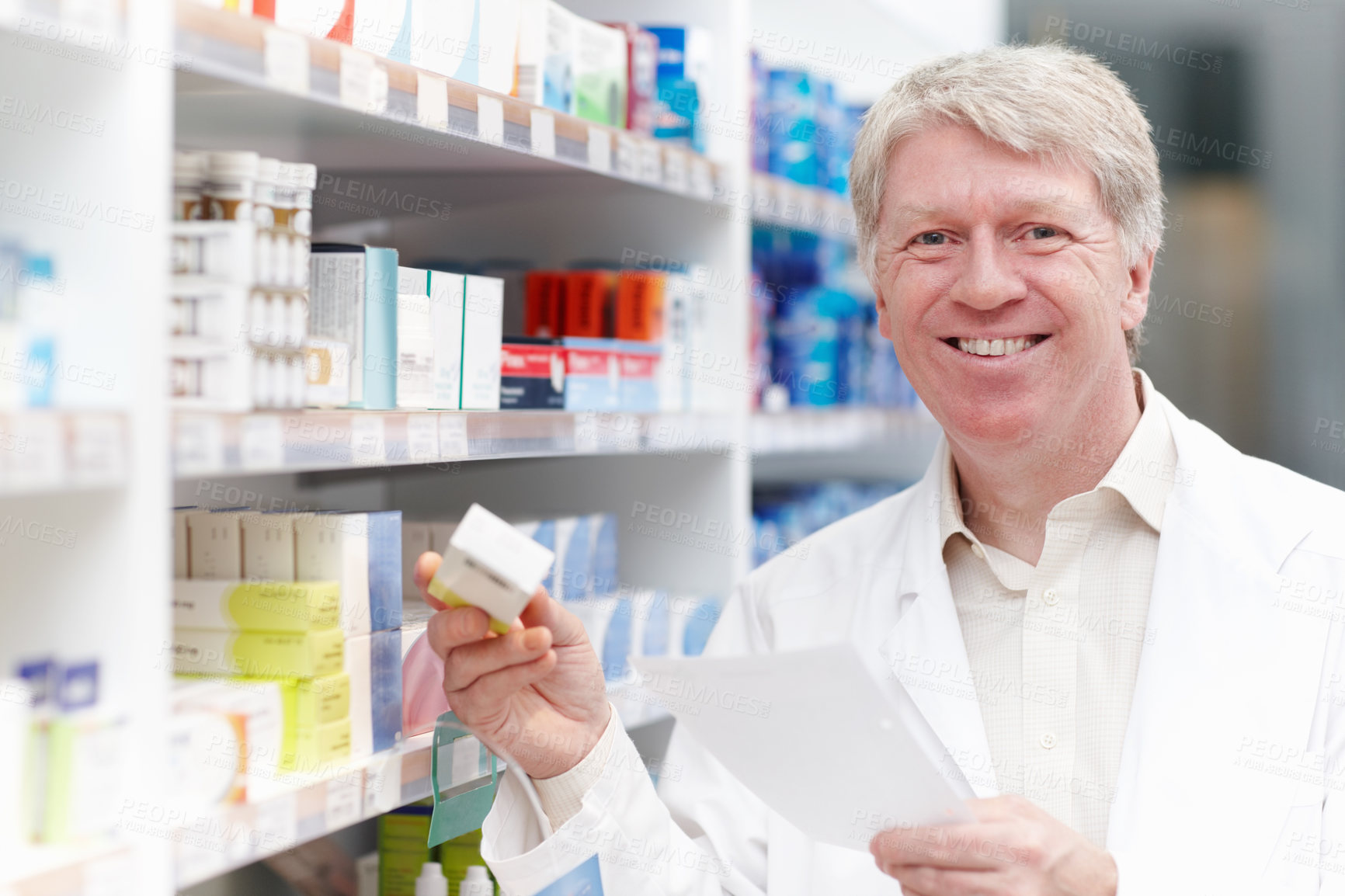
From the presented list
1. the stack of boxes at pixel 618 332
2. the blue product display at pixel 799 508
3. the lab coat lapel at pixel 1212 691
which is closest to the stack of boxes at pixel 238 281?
the stack of boxes at pixel 618 332

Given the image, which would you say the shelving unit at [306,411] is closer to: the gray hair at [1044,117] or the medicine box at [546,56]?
the medicine box at [546,56]

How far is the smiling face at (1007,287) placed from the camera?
5.13ft

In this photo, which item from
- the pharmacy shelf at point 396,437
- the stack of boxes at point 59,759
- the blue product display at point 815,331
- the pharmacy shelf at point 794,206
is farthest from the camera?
the blue product display at point 815,331

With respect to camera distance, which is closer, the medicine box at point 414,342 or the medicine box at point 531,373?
the medicine box at point 414,342

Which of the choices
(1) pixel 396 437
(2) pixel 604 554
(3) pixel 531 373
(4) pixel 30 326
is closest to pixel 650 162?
(3) pixel 531 373

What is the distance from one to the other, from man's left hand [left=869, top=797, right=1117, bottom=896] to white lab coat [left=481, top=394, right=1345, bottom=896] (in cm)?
6

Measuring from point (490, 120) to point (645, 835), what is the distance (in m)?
0.92

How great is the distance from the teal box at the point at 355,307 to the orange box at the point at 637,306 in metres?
0.67

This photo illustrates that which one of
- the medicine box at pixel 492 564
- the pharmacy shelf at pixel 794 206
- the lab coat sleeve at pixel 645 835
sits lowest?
the lab coat sleeve at pixel 645 835

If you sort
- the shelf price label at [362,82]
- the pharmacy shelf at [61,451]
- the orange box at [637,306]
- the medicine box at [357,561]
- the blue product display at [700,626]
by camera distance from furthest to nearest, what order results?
the blue product display at [700,626] < the orange box at [637,306] < the medicine box at [357,561] < the shelf price label at [362,82] < the pharmacy shelf at [61,451]

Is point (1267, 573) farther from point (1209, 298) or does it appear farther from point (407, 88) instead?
point (1209, 298)

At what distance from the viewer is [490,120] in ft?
5.34

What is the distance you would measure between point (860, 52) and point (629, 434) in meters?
2.43

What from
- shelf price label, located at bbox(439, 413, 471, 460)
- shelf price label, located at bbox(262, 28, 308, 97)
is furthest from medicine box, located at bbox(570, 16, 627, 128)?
shelf price label, located at bbox(262, 28, 308, 97)
